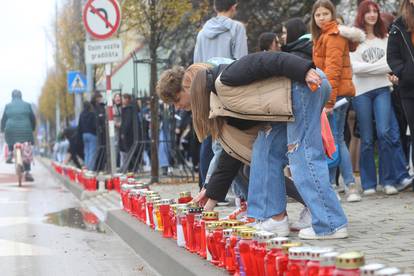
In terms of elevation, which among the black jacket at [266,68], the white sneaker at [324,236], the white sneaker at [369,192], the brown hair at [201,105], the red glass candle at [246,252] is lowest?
the white sneaker at [369,192]

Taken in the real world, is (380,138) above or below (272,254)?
above

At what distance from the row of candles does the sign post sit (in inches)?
216

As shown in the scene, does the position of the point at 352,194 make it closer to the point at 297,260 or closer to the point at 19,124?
the point at 297,260

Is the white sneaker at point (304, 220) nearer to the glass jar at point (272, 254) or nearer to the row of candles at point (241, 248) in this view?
the row of candles at point (241, 248)

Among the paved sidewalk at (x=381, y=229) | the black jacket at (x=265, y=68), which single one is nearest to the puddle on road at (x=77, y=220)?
the paved sidewalk at (x=381, y=229)

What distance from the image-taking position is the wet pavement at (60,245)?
630 cm

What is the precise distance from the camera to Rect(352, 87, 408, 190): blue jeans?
344 inches

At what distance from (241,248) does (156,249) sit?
1.93m

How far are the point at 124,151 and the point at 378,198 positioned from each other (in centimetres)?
Answer: 1027

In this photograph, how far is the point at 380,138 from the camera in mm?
8812

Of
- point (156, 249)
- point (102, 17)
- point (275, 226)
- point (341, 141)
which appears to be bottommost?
point (156, 249)

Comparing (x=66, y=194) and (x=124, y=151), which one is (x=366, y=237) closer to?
Answer: (x=66, y=194)

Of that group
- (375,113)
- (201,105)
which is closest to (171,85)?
(201,105)

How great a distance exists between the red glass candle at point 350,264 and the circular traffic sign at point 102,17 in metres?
10.1
